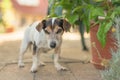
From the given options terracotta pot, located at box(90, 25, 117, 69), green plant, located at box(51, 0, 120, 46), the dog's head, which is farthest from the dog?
terracotta pot, located at box(90, 25, 117, 69)

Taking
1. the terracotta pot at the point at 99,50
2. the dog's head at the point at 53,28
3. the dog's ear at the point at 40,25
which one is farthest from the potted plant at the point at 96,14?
the dog's ear at the point at 40,25

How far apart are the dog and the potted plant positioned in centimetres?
19

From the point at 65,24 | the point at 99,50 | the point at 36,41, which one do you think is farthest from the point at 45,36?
the point at 99,50

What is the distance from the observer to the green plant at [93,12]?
355cm

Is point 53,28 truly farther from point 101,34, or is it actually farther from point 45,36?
point 101,34

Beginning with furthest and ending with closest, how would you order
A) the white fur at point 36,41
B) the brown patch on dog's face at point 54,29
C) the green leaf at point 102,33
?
the white fur at point 36,41 < the brown patch on dog's face at point 54,29 < the green leaf at point 102,33

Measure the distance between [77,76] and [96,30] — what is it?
573 millimetres

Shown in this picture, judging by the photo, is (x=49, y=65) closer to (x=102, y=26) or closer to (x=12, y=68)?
(x=12, y=68)

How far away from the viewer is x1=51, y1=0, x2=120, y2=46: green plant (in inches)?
140

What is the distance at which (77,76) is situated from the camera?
3809 millimetres

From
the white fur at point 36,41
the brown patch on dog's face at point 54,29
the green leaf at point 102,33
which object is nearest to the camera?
the green leaf at point 102,33

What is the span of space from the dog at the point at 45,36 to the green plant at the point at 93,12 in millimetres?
188

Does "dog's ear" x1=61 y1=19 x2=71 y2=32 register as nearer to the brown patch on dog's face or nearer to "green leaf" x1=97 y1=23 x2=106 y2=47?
the brown patch on dog's face

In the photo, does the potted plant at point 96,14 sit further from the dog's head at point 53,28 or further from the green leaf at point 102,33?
the dog's head at point 53,28
